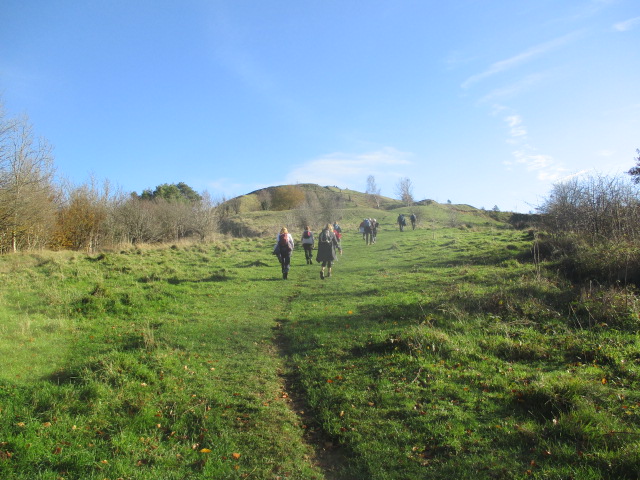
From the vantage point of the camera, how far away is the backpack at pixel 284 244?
51.4 feet

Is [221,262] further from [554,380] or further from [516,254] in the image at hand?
[554,380]

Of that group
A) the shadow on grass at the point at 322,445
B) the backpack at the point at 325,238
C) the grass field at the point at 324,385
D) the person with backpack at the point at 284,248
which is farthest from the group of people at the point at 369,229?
the shadow on grass at the point at 322,445

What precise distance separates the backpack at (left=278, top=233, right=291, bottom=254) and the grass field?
15.3 feet

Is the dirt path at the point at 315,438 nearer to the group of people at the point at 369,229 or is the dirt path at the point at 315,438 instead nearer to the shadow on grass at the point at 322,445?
the shadow on grass at the point at 322,445

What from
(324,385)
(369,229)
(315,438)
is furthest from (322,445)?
(369,229)

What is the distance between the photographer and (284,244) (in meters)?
15.7

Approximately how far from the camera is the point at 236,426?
481cm

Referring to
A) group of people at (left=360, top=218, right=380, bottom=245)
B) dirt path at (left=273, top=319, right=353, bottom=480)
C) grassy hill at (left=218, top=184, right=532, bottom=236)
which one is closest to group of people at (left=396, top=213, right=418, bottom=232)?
grassy hill at (left=218, top=184, right=532, bottom=236)

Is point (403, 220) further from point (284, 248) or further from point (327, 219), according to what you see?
point (284, 248)

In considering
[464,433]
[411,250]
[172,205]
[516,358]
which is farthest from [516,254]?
[172,205]

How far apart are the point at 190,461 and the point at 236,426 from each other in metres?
0.75

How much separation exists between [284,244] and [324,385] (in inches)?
398

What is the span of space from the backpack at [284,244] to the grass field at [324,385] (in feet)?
15.3

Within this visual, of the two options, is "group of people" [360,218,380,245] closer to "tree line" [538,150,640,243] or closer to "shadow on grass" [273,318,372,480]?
"tree line" [538,150,640,243]
